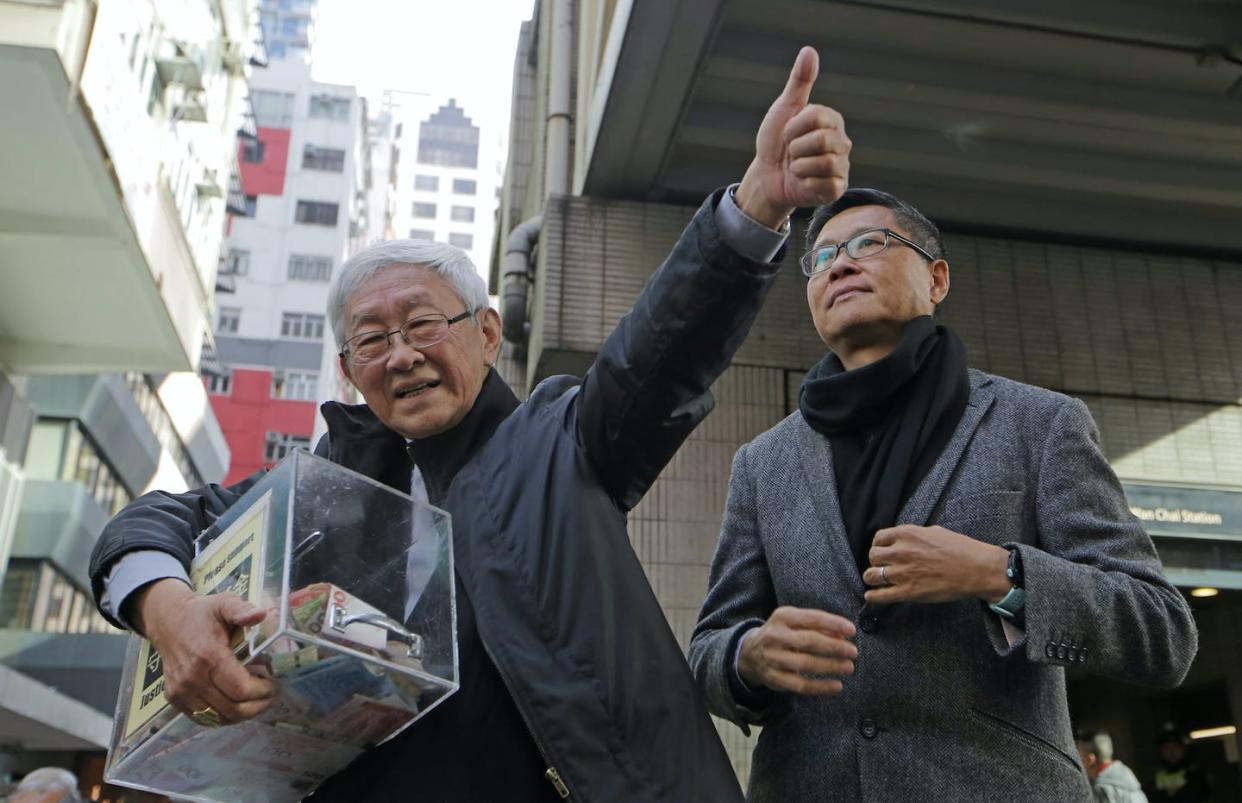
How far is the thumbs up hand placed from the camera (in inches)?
62.7

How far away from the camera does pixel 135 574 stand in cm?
181

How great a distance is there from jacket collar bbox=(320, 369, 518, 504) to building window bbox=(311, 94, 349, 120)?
59228mm

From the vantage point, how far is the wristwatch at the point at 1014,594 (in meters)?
1.82

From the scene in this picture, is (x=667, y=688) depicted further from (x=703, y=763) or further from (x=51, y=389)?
(x=51, y=389)

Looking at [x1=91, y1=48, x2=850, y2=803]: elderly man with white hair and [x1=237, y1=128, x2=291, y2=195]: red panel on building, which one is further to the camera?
[x1=237, y1=128, x2=291, y2=195]: red panel on building

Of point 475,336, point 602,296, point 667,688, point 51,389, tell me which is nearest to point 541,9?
point 602,296

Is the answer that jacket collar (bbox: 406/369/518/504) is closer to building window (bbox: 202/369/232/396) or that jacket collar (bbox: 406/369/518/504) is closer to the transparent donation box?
the transparent donation box

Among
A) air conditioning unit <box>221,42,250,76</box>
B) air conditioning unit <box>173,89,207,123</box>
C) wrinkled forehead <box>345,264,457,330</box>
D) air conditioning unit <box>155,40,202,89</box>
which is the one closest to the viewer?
wrinkled forehead <box>345,264,457,330</box>

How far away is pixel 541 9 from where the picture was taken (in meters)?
10.5

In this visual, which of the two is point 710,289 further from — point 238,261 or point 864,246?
point 238,261

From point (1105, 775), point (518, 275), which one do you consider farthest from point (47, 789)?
point (1105, 775)

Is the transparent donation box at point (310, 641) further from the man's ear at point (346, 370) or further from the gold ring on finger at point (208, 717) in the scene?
the man's ear at point (346, 370)

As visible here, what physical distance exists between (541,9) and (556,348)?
5769mm

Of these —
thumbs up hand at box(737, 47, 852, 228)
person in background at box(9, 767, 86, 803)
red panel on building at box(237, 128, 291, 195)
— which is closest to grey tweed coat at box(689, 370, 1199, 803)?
thumbs up hand at box(737, 47, 852, 228)
